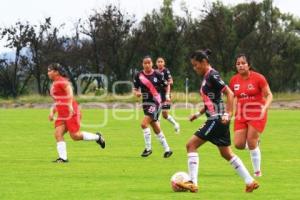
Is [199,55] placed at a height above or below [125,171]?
above

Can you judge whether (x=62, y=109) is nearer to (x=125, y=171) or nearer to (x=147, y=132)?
(x=147, y=132)

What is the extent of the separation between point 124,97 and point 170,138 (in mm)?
37522

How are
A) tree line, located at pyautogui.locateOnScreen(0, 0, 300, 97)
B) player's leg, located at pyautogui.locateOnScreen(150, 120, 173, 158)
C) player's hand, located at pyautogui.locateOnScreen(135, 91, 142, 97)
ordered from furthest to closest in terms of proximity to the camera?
tree line, located at pyautogui.locateOnScreen(0, 0, 300, 97) → player's hand, located at pyautogui.locateOnScreen(135, 91, 142, 97) → player's leg, located at pyautogui.locateOnScreen(150, 120, 173, 158)

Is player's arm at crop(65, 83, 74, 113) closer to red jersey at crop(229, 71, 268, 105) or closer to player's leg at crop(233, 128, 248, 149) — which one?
red jersey at crop(229, 71, 268, 105)

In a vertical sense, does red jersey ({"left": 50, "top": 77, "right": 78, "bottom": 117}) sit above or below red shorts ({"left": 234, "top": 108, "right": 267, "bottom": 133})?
above

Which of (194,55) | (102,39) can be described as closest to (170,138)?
(194,55)

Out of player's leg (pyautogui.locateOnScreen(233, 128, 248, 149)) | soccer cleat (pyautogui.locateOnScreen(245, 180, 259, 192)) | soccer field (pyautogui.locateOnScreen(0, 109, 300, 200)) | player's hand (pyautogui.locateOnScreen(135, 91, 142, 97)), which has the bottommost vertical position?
soccer field (pyautogui.locateOnScreen(0, 109, 300, 200))

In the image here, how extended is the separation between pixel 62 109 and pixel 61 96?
28 centimetres

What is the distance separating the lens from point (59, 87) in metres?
17.4

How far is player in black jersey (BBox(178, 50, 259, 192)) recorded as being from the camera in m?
12.0

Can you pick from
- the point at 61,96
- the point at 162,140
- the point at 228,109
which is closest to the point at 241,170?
the point at 228,109

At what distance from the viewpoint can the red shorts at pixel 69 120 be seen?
17.6 metres

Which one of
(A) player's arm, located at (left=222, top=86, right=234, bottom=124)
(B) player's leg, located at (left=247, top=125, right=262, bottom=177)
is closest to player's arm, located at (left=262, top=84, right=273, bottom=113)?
(B) player's leg, located at (left=247, top=125, right=262, bottom=177)

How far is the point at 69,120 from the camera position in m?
17.6
